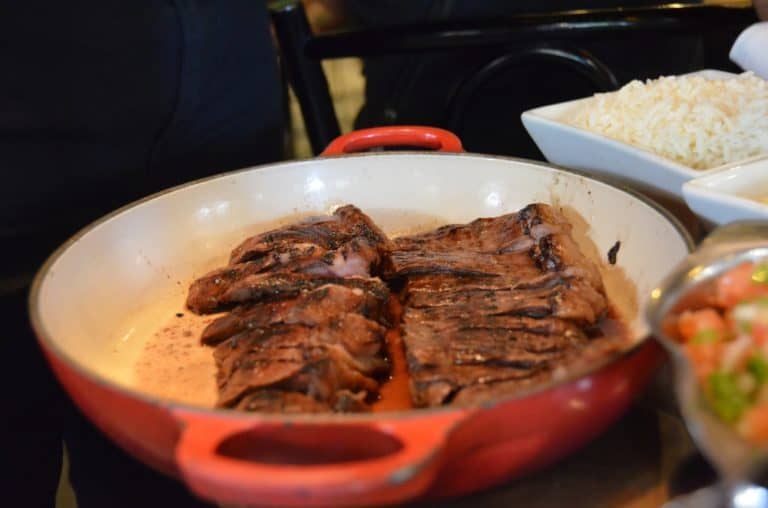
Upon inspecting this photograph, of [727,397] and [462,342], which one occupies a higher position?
[727,397]

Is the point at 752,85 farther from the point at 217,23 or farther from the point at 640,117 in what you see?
the point at 217,23

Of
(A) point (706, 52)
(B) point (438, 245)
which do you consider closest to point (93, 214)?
(B) point (438, 245)

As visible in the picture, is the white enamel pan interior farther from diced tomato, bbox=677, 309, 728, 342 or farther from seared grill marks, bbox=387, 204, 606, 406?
diced tomato, bbox=677, 309, 728, 342

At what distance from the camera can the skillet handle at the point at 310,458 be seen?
0.91m

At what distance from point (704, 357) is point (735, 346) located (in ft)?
0.16

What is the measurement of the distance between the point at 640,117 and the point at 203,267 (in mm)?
1280

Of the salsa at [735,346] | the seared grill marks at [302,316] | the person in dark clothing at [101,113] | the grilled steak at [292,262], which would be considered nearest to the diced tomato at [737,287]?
the salsa at [735,346]

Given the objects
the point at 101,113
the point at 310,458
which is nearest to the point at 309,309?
the point at 310,458

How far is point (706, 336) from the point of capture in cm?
104

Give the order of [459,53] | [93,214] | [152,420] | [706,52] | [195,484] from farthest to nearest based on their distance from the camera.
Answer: [706,52], [459,53], [93,214], [152,420], [195,484]

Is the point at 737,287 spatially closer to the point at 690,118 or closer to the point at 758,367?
the point at 758,367

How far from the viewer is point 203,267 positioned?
1.99 metres

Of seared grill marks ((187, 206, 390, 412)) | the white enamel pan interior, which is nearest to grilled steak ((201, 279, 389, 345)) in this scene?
seared grill marks ((187, 206, 390, 412))

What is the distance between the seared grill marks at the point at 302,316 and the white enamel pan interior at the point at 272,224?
0.15 meters
